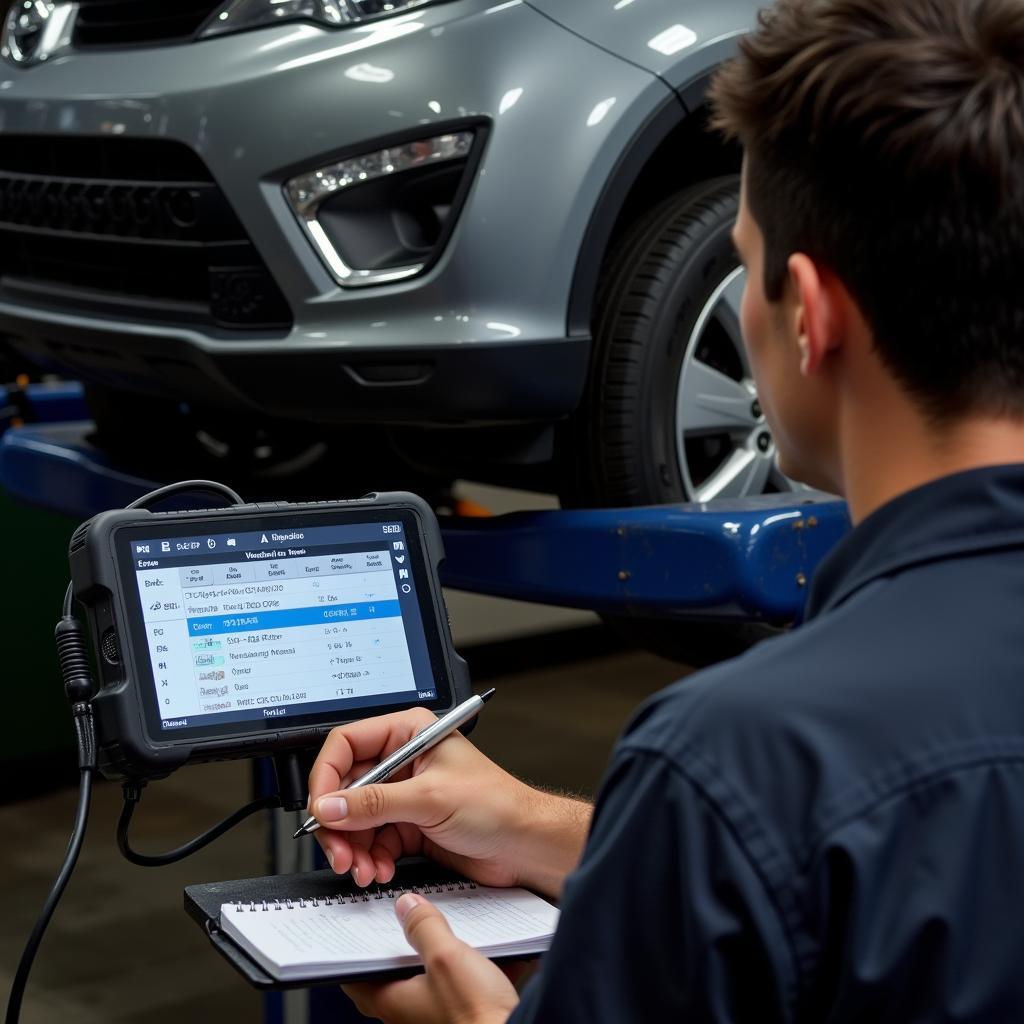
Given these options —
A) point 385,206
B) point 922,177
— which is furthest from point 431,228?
point 922,177

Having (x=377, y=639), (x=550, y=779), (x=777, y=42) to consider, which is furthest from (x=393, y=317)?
(x=550, y=779)

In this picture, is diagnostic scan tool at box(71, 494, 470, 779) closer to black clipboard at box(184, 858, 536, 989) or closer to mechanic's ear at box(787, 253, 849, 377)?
black clipboard at box(184, 858, 536, 989)

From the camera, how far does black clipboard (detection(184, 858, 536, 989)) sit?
1.04m

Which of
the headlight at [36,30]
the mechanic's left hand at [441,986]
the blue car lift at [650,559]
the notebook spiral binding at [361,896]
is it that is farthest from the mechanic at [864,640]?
the headlight at [36,30]

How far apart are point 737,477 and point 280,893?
131cm

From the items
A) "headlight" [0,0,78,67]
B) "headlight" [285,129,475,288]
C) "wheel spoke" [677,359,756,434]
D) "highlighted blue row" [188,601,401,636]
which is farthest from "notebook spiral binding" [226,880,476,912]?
"headlight" [0,0,78,67]

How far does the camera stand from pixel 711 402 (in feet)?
7.70

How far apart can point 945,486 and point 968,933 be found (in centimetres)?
21

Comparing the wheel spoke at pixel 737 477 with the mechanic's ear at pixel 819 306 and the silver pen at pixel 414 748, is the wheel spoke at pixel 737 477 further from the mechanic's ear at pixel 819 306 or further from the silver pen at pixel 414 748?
the mechanic's ear at pixel 819 306

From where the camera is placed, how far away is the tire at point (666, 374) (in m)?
2.28

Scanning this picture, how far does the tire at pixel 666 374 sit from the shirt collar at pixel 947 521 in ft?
4.83

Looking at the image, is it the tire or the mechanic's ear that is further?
the tire

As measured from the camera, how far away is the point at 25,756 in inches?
150

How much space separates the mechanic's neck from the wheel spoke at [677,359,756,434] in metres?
1.49
